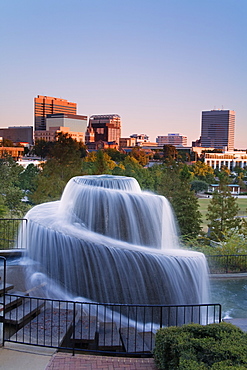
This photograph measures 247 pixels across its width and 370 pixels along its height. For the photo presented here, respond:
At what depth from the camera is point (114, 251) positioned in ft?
29.5

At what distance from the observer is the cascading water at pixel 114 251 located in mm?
8984

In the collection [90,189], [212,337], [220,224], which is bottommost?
[220,224]

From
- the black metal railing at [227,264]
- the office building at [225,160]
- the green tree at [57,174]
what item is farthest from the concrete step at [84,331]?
the office building at [225,160]

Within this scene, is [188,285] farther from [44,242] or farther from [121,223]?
[44,242]

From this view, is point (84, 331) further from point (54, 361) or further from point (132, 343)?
point (54, 361)

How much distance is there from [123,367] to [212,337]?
1557mm

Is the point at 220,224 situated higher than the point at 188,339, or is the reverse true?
the point at 188,339

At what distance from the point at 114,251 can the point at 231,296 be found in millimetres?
4403

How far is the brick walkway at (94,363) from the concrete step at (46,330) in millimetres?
480

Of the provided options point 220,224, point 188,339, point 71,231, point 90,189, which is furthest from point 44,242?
point 220,224

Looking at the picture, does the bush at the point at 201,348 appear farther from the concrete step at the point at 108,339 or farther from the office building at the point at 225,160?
the office building at the point at 225,160

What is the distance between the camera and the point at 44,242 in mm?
10703

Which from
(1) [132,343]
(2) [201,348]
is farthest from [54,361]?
(2) [201,348]

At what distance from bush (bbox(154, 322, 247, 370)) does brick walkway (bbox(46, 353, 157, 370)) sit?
36cm
